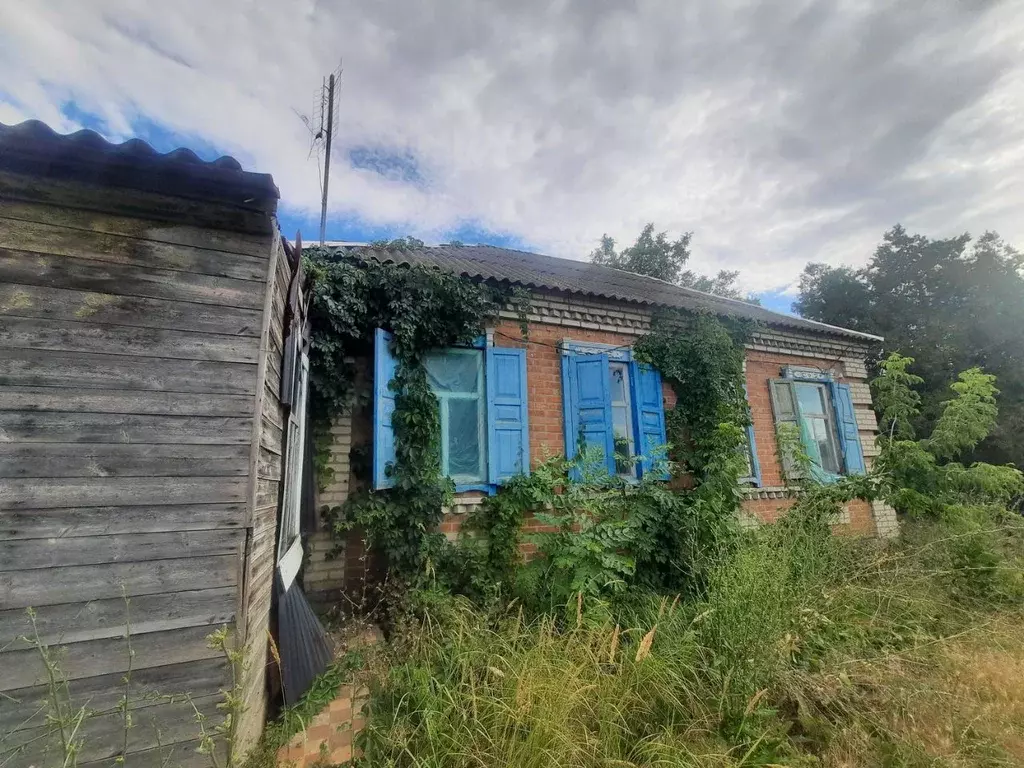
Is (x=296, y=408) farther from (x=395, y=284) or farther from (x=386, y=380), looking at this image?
(x=395, y=284)

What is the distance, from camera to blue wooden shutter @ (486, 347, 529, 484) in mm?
4848

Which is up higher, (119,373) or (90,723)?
(119,373)

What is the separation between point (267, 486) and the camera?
2.73 meters

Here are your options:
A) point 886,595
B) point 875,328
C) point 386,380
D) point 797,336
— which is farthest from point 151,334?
point 875,328

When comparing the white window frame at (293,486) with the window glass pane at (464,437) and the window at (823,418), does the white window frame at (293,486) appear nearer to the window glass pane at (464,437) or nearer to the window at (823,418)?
the window glass pane at (464,437)

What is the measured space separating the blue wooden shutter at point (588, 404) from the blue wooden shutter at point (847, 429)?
4.59 metres

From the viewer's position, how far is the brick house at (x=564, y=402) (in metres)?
4.57

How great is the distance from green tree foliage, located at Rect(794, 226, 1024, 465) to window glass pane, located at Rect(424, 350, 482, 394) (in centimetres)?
1532

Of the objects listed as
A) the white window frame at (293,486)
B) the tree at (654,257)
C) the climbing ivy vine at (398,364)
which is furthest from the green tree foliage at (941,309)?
the white window frame at (293,486)

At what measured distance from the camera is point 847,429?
24.4 feet

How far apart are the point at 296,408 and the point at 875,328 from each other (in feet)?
72.4

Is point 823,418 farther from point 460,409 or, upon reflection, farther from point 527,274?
point 460,409

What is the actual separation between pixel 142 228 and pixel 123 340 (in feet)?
1.97

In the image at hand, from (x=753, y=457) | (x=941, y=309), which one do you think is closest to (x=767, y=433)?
(x=753, y=457)
